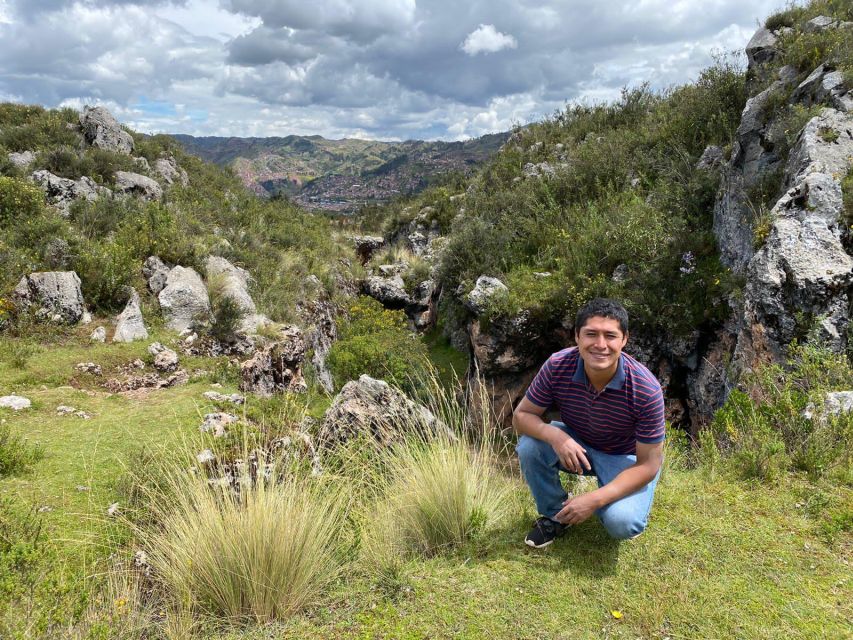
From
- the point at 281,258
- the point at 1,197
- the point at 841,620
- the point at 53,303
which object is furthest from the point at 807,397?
the point at 1,197

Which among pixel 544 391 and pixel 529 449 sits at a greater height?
pixel 544 391

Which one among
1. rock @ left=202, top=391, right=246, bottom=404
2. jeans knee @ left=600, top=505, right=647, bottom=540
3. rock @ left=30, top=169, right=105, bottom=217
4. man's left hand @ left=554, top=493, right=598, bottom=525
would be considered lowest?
rock @ left=202, top=391, right=246, bottom=404

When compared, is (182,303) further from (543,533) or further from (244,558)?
(543,533)

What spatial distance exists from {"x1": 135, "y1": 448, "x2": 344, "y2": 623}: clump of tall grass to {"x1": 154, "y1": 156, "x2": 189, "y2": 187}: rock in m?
16.3

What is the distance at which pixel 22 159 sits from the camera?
12758 millimetres

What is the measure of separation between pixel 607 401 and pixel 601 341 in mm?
463

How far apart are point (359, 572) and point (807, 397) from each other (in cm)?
395

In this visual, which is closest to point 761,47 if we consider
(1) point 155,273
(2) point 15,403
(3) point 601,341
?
(3) point 601,341

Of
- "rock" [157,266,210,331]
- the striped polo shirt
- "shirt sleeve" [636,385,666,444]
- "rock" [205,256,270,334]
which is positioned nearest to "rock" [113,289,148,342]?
"rock" [157,266,210,331]

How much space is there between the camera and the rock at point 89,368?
274 inches

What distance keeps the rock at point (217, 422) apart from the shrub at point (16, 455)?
57.5 inches

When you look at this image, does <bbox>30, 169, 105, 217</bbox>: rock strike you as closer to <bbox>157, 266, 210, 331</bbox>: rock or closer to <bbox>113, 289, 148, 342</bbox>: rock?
<bbox>157, 266, 210, 331</bbox>: rock

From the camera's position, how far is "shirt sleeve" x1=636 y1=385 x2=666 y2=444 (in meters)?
2.69

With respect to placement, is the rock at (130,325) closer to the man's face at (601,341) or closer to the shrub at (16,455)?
the shrub at (16,455)
